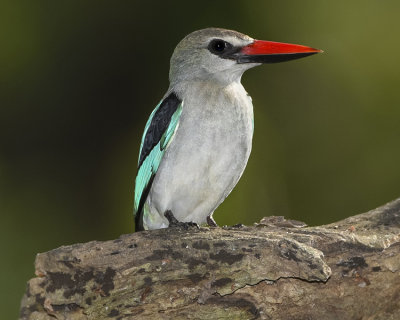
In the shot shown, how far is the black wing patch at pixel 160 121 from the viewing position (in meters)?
5.85

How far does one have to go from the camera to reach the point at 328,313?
479 centimetres

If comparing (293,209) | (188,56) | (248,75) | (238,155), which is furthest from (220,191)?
(248,75)

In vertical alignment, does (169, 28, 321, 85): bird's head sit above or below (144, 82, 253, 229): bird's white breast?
above

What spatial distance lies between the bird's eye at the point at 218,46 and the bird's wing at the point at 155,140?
0.51 meters

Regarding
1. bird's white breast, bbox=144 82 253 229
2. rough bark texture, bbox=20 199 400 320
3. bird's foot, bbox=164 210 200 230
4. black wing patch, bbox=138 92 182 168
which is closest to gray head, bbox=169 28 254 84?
bird's white breast, bbox=144 82 253 229

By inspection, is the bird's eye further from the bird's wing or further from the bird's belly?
the bird's belly

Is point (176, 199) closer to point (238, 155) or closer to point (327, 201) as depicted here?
point (238, 155)

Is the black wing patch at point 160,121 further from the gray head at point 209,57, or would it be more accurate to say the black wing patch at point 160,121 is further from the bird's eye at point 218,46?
the bird's eye at point 218,46

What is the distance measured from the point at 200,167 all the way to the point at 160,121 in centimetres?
48

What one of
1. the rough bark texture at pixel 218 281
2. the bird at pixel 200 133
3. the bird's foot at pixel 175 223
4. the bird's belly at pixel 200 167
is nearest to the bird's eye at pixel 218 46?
the bird at pixel 200 133

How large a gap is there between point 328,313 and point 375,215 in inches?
41.9

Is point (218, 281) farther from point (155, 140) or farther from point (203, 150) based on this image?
point (155, 140)

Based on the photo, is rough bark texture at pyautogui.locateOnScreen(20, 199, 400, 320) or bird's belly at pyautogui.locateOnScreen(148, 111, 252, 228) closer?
rough bark texture at pyautogui.locateOnScreen(20, 199, 400, 320)

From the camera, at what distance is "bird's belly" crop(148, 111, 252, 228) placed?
18.8 feet
